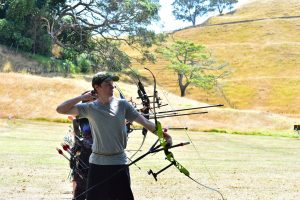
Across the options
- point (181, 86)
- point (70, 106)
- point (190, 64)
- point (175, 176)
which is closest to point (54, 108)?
point (175, 176)

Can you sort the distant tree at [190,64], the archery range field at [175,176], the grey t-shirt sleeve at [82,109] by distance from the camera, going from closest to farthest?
the grey t-shirt sleeve at [82,109] < the archery range field at [175,176] < the distant tree at [190,64]

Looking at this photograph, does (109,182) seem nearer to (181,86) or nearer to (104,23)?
(104,23)

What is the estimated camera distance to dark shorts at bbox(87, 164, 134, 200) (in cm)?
651

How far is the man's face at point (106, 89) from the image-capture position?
254 inches

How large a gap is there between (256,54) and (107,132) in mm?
110487

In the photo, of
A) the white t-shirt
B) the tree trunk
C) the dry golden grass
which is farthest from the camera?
the tree trunk

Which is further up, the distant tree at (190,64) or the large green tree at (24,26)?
the large green tree at (24,26)

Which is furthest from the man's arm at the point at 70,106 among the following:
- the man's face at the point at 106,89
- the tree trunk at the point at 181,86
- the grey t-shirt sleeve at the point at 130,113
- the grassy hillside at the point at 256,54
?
the tree trunk at the point at 181,86

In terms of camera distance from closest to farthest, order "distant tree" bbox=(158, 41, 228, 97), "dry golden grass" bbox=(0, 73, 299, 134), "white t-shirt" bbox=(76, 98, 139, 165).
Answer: "white t-shirt" bbox=(76, 98, 139, 165)
"dry golden grass" bbox=(0, 73, 299, 134)
"distant tree" bbox=(158, 41, 228, 97)

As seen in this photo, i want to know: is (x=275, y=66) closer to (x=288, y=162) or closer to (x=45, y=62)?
(x=45, y=62)

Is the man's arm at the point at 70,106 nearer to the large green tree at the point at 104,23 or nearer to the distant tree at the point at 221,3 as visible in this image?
the large green tree at the point at 104,23

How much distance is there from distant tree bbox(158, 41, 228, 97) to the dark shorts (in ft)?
268

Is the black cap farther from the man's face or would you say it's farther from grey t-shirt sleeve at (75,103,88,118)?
grey t-shirt sleeve at (75,103,88,118)

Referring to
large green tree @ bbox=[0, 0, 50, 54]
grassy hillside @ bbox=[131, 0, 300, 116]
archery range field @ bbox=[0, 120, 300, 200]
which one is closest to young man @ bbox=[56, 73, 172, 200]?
archery range field @ bbox=[0, 120, 300, 200]
